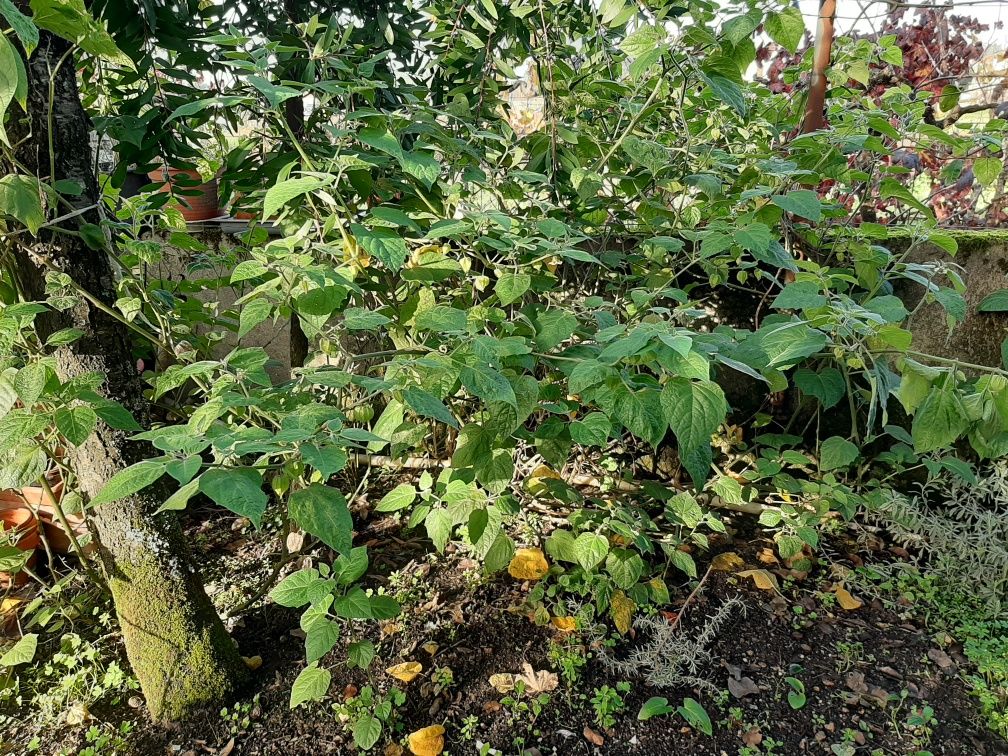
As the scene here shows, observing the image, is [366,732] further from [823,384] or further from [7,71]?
[823,384]

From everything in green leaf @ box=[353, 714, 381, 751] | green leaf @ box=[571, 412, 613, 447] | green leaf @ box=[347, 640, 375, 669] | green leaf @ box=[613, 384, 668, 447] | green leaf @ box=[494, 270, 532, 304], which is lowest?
green leaf @ box=[353, 714, 381, 751]

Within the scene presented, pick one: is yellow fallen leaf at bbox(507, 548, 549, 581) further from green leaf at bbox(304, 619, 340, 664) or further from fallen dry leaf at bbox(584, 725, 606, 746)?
green leaf at bbox(304, 619, 340, 664)

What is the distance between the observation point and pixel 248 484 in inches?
36.0

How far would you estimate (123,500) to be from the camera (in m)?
1.51

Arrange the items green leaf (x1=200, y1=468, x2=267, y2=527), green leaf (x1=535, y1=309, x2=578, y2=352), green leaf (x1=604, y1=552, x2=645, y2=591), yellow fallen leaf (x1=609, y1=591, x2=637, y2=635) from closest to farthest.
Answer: green leaf (x1=200, y1=468, x2=267, y2=527) < green leaf (x1=535, y1=309, x2=578, y2=352) < green leaf (x1=604, y1=552, x2=645, y2=591) < yellow fallen leaf (x1=609, y1=591, x2=637, y2=635)

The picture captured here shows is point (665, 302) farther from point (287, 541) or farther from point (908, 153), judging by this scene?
point (908, 153)

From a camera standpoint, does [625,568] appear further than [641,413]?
Yes

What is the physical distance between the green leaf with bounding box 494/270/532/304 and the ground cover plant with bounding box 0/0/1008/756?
0.01 m

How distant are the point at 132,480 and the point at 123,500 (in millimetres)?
673

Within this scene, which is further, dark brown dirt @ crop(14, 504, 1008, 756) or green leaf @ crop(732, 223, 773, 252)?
dark brown dirt @ crop(14, 504, 1008, 756)

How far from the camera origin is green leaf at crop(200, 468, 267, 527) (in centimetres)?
86

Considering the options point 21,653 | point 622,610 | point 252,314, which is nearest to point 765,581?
point 622,610

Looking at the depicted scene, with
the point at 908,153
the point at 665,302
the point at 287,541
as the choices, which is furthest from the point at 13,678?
the point at 908,153

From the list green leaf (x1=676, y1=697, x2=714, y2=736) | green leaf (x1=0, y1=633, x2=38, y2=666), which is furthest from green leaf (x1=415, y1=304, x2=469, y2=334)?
green leaf (x1=0, y1=633, x2=38, y2=666)
